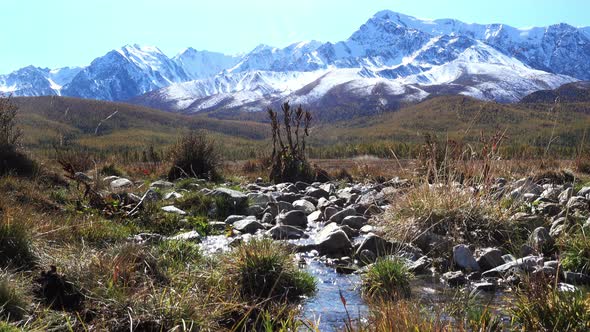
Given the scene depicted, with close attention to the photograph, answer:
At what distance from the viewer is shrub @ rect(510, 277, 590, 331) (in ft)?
10.6

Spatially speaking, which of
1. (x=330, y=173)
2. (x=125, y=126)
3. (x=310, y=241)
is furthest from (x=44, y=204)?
(x=125, y=126)

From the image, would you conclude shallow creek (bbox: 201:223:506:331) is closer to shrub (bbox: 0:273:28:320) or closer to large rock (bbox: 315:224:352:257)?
large rock (bbox: 315:224:352:257)

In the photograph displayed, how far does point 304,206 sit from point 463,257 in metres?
4.43

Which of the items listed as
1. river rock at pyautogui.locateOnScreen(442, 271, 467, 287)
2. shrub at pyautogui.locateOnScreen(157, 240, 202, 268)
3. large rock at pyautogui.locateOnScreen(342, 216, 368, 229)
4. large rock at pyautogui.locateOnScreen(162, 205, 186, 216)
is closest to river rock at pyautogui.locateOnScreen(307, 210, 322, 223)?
large rock at pyautogui.locateOnScreen(342, 216, 368, 229)

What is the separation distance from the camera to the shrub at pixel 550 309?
3.25 m

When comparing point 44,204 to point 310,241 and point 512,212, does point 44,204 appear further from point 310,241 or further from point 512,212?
point 512,212

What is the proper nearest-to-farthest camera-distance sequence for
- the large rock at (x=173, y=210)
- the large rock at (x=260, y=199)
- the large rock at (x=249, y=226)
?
the large rock at (x=249, y=226), the large rock at (x=173, y=210), the large rock at (x=260, y=199)

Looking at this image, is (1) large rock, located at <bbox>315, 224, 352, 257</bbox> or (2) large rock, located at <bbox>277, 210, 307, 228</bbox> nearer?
(1) large rock, located at <bbox>315, 224, 352, 257</bbox>

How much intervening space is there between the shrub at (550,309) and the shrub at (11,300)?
132 inches

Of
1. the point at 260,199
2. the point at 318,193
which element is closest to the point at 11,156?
the point at 260,199

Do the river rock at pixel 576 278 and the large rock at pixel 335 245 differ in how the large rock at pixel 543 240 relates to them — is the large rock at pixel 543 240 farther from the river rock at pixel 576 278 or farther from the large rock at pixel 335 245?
the large rock at pixel 335 245

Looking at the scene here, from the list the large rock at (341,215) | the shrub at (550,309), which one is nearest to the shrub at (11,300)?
the shrub at (550,309)

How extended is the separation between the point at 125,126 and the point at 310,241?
108760 millimetres

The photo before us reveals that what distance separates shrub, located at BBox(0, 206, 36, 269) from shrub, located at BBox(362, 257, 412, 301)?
3026 millimetres
